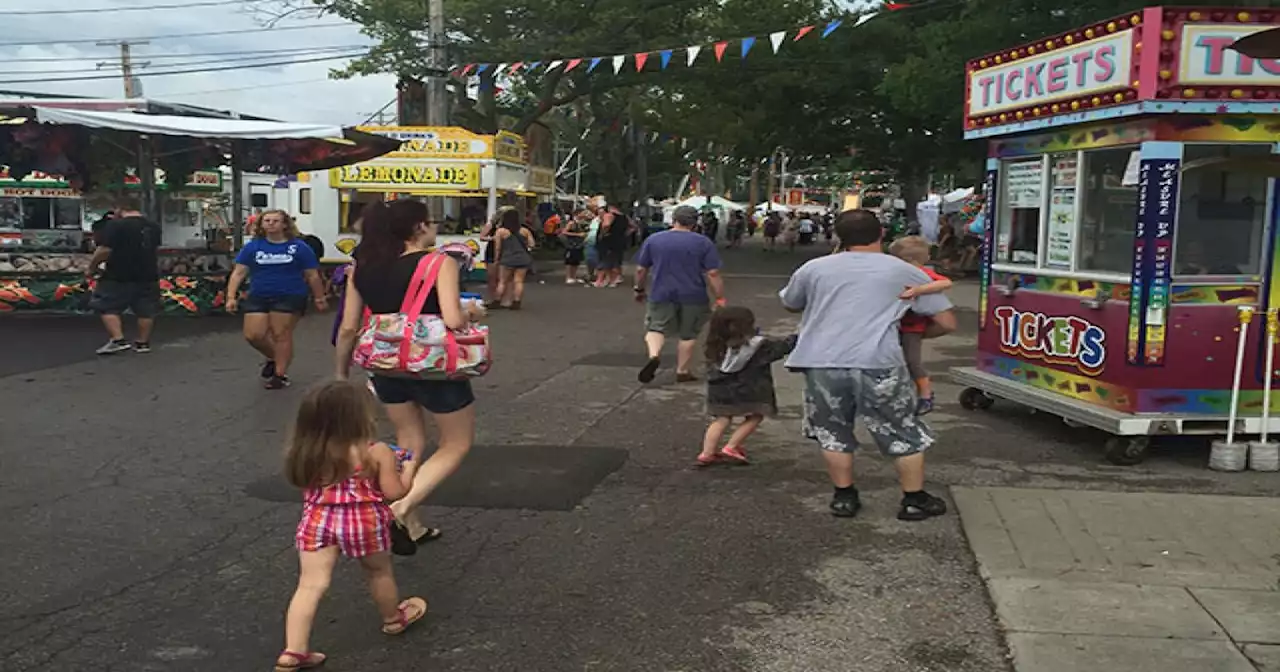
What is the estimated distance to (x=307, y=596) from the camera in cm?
353

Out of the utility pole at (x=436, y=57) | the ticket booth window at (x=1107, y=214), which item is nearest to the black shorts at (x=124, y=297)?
the ticket booth window at (x=1107, y=214)

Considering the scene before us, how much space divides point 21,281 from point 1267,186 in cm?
1418

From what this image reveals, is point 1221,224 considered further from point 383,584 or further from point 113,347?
point 113,347

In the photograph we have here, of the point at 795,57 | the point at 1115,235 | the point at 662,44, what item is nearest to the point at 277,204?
the point at 662,44

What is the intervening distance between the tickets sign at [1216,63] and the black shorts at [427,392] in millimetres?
4429

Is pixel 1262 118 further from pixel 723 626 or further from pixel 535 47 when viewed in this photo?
pixel 535 47

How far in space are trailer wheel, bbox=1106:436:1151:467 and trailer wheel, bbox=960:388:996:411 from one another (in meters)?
1.71

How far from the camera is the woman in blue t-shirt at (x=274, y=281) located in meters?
8.84

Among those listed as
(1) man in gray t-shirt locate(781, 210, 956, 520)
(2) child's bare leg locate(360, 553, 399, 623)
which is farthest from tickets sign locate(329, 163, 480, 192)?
(2) child's bare leg locate(360, 553, 399, 623)

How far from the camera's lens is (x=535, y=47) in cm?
2638

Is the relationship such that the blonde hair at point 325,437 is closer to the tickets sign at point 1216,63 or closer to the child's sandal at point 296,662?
the child's sandal at point 296,662

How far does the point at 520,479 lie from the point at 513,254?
375 inches

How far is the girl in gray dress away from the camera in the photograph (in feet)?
50.3

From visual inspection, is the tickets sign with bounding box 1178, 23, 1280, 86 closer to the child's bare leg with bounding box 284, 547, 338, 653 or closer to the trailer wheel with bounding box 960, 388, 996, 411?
the trailer wheel with bounding box 960, 388, 996, 411
